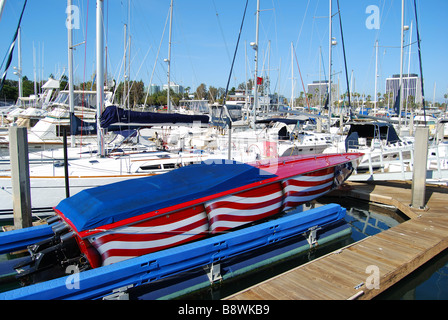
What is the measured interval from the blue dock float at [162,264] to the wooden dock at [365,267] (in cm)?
98

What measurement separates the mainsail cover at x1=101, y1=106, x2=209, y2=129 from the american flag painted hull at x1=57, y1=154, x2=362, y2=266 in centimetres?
524

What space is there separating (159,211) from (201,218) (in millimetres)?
1025

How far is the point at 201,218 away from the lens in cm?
668

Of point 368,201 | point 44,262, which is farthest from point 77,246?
point 368,201

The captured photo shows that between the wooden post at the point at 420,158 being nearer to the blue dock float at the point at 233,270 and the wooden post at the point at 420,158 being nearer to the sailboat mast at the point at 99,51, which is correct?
the blue dock float at the point at 233,270

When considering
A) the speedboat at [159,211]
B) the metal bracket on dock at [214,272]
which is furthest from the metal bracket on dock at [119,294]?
the metal bracket on dock at [214,272]

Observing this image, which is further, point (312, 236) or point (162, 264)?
point (312, 236)

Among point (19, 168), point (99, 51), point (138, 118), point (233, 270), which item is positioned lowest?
point (233, 270)

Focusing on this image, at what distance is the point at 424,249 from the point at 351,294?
2.72 meters

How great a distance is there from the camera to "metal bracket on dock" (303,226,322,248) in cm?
752

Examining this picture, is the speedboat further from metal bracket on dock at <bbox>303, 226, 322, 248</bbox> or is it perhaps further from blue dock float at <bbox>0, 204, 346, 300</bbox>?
metal bracket on dock at <bbox>303, 226, 322, 248</bbox>

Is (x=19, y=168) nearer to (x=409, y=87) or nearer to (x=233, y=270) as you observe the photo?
(x=233, y=270)

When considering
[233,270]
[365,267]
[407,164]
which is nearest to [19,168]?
[233,270]
